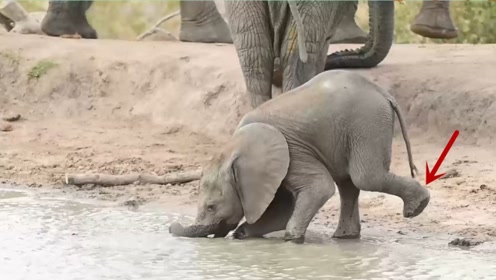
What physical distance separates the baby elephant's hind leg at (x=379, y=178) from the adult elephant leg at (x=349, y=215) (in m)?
0.20

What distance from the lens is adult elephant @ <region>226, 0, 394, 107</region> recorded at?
5480 millimetres

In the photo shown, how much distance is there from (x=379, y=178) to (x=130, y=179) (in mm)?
1765

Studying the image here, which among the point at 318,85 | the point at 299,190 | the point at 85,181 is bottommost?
the point at 85,181

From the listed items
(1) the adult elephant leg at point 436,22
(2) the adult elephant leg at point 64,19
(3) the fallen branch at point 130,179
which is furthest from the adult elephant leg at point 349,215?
(2) the adult elephant leg at point 64,19

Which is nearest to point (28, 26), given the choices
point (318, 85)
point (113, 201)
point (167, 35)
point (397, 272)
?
point (167, 35)

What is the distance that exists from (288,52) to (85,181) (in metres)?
1.14

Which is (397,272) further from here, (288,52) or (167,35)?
(167,35)

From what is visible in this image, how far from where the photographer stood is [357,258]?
4125mm

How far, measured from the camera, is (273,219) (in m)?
4.58

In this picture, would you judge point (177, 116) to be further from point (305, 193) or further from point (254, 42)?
point (305, 193)

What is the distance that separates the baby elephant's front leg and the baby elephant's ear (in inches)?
2.5

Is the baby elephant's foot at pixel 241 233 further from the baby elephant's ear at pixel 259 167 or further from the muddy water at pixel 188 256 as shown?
the baby elephant's ear at pixel 259 167

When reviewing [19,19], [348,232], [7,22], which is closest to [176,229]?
[348,232]

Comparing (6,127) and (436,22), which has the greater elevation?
(436,22)
